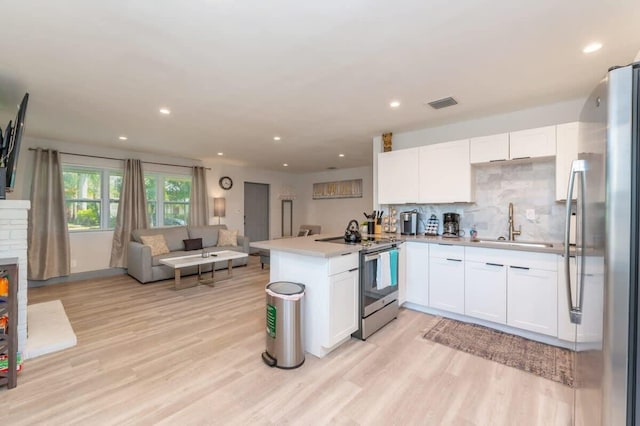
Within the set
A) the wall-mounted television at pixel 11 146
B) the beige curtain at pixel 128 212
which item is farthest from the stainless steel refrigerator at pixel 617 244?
the beige curtain at pixel 128 212

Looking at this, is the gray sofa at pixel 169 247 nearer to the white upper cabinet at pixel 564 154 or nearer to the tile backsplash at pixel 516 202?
the tile backsplash at pixel 516 202

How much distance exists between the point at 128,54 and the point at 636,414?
3.25 m

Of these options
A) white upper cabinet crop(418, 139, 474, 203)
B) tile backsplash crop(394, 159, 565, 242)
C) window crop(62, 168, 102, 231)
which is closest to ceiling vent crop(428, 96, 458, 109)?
white upper cabinet crop(418, 139, 474, 203)

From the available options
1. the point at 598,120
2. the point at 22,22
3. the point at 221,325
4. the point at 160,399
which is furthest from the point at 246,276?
the point at 598,120

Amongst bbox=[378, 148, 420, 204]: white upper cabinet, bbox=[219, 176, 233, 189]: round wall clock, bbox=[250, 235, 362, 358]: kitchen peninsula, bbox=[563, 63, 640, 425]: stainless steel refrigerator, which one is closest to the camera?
bbox=[563, 63, 640, 425]: stainless steel refrigerator

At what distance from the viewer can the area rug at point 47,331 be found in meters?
2.43

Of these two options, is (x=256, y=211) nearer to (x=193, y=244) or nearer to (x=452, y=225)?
(x=193, y=244)

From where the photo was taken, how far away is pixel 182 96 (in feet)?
9.35

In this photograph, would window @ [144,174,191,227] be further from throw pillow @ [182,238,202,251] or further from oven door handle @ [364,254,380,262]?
oven door handle @ [364,254,380,262]

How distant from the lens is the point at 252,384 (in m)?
2.01

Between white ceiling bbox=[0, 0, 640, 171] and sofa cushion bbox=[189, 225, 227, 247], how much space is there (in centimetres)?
276

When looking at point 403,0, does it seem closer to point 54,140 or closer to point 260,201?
point 54,140

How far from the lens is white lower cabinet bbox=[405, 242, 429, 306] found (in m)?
3.30

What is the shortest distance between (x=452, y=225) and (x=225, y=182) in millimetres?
5620
